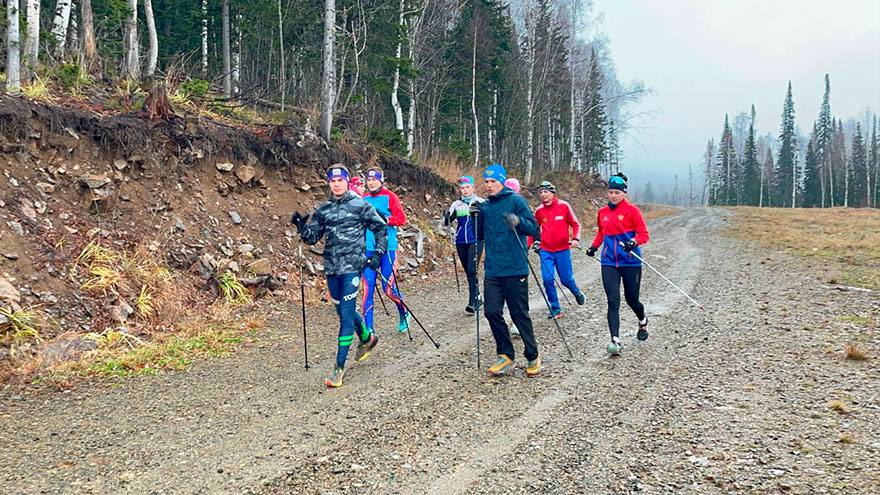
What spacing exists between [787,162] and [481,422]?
3289 inches

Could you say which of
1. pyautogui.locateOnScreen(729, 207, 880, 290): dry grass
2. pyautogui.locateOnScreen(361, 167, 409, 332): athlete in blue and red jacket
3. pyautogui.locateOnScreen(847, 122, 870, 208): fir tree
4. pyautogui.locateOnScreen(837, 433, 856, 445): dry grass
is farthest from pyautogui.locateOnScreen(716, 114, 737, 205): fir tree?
pyautogui.locateOnScreen(837, 433, 856, 445): dry grass

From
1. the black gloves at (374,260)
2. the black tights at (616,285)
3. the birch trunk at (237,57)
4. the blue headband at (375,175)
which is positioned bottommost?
the black tights at (616,285)

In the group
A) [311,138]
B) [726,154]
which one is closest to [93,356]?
[311,138]

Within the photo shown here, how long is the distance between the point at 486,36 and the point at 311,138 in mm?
16144

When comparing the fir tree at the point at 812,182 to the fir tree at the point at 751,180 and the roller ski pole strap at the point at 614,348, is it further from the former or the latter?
the roller ski pole strap at the point at 614,348

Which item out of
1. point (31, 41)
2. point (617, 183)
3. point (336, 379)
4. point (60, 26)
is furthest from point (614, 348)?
point (60, 26)

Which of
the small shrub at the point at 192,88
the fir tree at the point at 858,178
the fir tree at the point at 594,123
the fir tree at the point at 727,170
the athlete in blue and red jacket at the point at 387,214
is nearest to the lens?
the athlete in blue and red jacket at the point at 387,214

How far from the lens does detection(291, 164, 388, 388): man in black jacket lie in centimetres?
565

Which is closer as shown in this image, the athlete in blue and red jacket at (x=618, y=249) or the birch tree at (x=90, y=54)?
the athlete in blue and red jacket at (x=618, y=249)

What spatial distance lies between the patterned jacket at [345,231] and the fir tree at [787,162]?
255ft

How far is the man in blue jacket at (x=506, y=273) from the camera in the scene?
18.4ft

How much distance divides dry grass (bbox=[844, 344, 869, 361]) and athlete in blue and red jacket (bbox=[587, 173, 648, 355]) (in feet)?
7.25

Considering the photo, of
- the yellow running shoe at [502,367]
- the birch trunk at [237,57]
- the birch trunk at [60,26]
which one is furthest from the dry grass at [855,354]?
the birch trunk at [237,57]

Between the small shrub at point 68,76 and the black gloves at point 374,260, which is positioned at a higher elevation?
the small shrub at point 68,76
